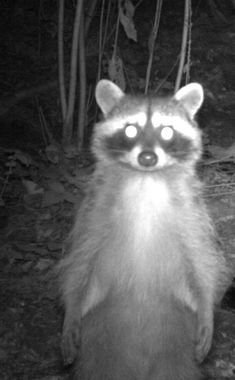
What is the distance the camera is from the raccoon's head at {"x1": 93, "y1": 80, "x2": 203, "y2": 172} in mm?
3141

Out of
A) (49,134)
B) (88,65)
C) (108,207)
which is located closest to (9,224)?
(49,134)

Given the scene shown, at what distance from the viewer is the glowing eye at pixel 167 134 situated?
323cm

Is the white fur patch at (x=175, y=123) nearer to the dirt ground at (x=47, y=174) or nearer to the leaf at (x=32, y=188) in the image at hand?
the dirt ground at (x=47, y=174)

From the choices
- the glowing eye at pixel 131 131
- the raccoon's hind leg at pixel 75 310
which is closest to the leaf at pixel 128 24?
the glowing eye at pixel 131 131

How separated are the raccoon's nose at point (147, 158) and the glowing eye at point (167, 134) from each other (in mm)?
191

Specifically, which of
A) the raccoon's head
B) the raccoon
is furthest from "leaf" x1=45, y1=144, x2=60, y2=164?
the raccoon

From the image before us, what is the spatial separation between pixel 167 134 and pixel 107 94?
1.70 ft

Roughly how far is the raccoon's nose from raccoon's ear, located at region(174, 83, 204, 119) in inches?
21.5

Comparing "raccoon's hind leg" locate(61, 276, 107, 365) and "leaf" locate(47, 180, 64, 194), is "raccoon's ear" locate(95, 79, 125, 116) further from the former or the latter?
"leaf" locate(47, 180, 64, 194)

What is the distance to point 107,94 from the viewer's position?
3.54m

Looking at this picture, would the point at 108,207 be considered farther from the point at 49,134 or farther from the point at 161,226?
the point at 49,134

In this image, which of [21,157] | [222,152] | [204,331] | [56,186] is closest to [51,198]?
[56,186]

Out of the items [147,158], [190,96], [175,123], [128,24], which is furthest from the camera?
[128,24]

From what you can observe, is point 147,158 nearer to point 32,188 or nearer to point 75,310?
point 75,310
